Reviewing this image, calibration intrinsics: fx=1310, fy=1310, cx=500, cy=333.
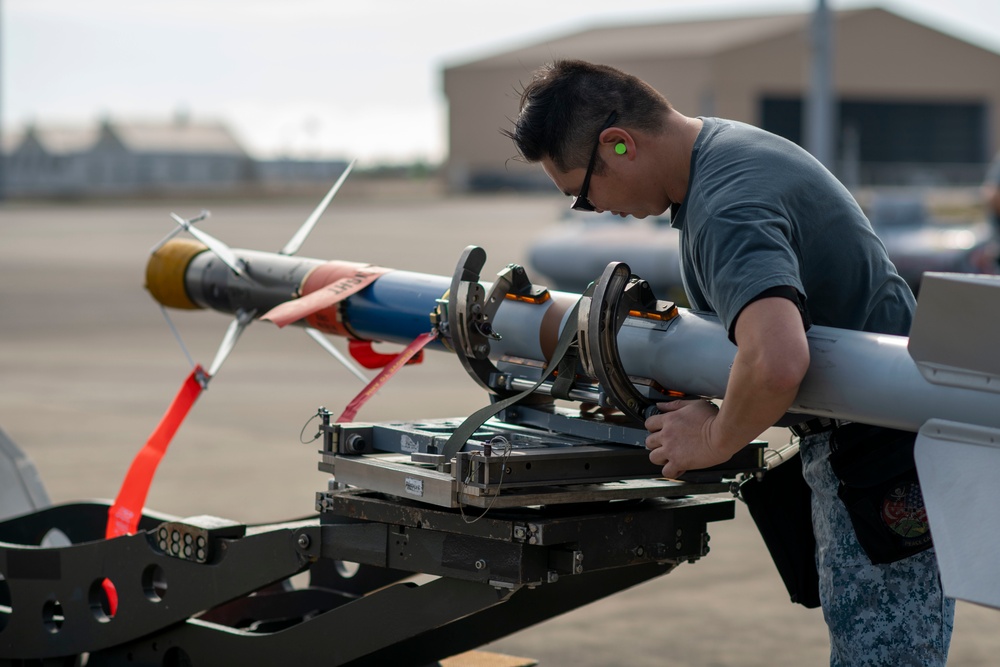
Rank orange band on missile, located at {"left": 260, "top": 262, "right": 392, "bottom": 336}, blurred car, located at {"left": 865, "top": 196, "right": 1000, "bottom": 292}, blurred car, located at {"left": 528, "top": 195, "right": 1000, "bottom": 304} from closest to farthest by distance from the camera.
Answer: orange band on missile, located at {"left": 260, "top": 262, "right": 392, "bottom": 336} < blurred car, located at {"left": 865, "top": 196, "right": 1000, "bottom": 292} < blurred car, located at {"left": 528, "top": 195, "right": 1000, "bottom": 304}

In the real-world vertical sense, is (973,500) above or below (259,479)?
above

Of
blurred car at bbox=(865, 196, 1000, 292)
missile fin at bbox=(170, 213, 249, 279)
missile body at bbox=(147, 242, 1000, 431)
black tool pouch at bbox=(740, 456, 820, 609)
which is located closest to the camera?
missile body at bbox=(147, 242, 1000, 431)

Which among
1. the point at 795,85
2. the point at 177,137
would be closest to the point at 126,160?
the point at 177,137

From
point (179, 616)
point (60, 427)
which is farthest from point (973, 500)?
point (60, 427)

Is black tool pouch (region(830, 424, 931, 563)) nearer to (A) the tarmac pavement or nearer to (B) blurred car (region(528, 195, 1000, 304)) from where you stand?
(A) the tarmac pavement

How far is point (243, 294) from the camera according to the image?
426cm

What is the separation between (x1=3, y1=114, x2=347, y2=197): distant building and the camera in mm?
60531

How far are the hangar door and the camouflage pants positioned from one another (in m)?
63.4

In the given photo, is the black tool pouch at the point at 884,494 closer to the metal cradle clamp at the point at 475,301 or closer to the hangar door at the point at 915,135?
the metal cradle clamp at the point at 475,301

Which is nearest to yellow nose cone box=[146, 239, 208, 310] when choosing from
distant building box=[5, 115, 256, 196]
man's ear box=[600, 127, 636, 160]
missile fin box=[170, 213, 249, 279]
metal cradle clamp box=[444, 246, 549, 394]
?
missile fin box=[170, 213, 249, 279]

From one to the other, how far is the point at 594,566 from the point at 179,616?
4.16 feet

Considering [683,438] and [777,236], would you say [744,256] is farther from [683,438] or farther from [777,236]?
[683,438]

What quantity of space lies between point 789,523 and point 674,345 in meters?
0.57

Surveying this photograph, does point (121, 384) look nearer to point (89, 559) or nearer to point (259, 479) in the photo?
point (259, 479)
